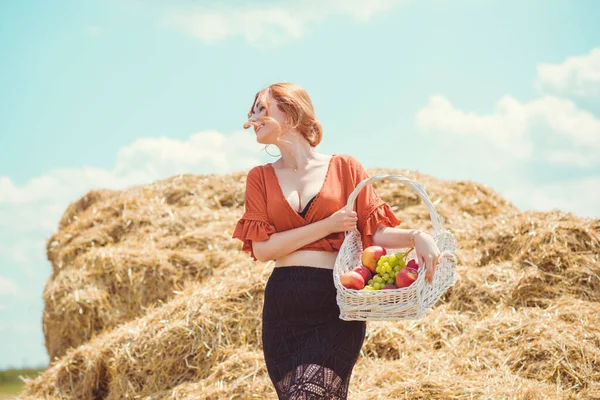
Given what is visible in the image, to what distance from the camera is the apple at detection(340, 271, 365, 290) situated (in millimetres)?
2604

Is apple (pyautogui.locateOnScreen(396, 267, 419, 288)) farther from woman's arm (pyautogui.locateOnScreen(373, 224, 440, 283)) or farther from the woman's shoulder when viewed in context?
the woman's shoulder

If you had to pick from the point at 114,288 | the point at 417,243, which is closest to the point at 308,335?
the point at 417,243

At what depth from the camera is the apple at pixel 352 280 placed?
2.60 meters

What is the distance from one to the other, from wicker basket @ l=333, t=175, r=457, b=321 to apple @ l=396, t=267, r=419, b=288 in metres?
0.03

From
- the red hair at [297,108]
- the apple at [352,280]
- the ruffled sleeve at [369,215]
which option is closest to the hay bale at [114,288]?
the red hair at [297,108]

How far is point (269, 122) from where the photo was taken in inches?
116

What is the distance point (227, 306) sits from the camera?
525cm

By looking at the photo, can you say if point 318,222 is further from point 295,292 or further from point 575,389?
point 575,389

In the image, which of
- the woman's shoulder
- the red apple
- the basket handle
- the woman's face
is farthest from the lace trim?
the woman's face

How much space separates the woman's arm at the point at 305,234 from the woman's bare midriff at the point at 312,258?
0.05 metres

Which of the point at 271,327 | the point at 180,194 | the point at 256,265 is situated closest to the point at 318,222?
the point at 271,327

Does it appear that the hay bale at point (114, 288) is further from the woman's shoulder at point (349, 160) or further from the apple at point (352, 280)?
the apple at point (352, 280)

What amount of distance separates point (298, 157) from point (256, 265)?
304 cm

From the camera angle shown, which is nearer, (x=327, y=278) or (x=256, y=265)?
(x=327, y=278)
